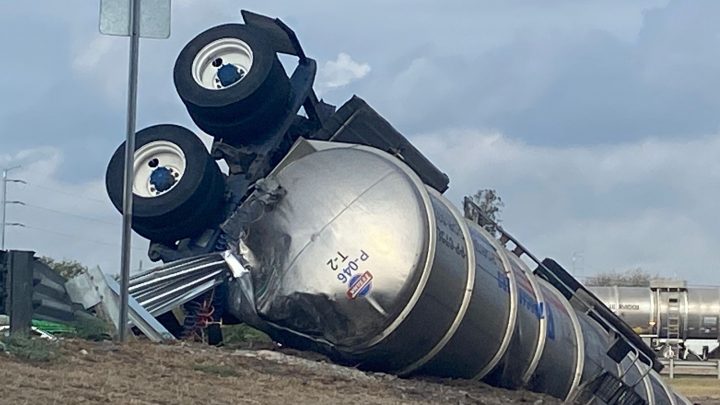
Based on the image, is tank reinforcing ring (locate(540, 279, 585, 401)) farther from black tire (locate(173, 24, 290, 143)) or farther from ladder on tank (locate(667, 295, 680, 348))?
ladder on tank (locate(667, 295, 680, 348))

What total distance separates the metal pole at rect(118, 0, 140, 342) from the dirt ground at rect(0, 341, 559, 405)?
369 millimetres

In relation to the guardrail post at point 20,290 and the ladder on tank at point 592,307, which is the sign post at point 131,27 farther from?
the ladder on tank at point 592,307

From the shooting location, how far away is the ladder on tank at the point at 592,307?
549 inches

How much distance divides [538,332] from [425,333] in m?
1.76

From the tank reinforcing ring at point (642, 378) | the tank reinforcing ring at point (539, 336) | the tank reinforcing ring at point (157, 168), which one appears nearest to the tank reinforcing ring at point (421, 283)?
the tank reinforcing ring at point (539, 336)

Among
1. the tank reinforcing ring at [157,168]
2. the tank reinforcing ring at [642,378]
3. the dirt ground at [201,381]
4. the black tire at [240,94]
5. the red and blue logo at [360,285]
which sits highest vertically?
the black tire at [240,94]

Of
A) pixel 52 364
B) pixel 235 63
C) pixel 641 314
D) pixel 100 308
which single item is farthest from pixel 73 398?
pixel 641 314

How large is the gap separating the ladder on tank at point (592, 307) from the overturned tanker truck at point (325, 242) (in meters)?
0.06

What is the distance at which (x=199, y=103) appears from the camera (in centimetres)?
1234

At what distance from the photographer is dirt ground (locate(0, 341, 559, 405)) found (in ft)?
25.0

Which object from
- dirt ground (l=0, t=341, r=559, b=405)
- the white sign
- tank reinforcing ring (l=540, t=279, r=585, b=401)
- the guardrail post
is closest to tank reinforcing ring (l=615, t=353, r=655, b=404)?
tank reinforcing ring (l=540, t=279, r=585, b=401)

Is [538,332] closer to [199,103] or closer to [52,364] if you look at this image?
[199,103]

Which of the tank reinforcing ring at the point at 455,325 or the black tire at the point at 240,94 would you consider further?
the black tire at the point at 240,94

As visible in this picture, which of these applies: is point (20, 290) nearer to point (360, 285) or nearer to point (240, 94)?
point (360, 285)
